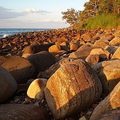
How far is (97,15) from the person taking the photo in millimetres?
37906

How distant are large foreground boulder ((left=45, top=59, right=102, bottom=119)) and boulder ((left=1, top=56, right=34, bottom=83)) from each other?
1.96 m

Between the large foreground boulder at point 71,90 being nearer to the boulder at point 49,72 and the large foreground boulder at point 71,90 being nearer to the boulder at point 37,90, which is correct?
the boulder at point 37,90

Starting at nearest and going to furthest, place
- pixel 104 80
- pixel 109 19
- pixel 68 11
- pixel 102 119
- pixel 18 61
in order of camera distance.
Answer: pixel 102 119 → pixel 104 80 → pixel 18 61 → pixel 109 19 → pixel 68 11

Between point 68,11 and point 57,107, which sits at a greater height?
point 57,107

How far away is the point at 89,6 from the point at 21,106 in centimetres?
4635

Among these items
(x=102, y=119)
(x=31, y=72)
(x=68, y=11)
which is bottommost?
(x=68, y=11)

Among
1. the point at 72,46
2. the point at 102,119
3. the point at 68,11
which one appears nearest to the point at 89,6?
the point at 68,11

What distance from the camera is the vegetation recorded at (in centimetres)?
3030

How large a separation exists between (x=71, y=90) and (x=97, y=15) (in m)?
34.0

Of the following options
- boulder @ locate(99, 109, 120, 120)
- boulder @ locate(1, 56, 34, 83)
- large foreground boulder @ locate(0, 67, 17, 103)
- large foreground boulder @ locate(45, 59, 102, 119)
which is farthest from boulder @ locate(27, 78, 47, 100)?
boulder @ locate(99, 109, 120, 120)

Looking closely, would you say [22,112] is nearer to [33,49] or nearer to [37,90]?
[37,90]

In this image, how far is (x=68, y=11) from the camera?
5666cm

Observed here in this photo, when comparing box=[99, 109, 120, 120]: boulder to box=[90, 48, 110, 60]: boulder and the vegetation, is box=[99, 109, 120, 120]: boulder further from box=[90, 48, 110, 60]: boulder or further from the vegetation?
the vegetation

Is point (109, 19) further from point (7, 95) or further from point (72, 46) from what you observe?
point (7, 95)
